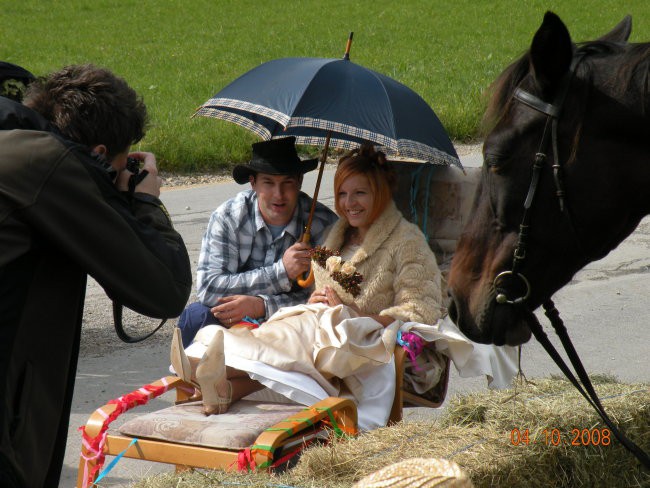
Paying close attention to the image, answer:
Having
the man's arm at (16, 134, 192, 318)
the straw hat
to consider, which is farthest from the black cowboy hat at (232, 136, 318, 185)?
the straw hat

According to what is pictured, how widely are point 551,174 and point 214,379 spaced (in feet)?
5.76

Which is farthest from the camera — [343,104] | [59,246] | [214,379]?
[343,104]

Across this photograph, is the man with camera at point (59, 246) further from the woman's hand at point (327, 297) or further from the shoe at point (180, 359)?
the woman's hand at point (327, 297)

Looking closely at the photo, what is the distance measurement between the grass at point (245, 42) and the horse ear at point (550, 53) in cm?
861

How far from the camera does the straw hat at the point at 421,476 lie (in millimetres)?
2201

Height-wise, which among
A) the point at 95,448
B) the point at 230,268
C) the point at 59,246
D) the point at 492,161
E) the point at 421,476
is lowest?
the point at 95,448

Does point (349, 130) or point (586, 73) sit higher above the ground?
point (586, 73)

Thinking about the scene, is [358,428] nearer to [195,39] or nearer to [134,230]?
[134,230]

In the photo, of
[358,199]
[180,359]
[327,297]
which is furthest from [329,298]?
[180,359]

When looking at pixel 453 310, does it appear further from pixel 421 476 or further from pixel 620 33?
pixel 620 33

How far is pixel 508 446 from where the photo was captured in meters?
3.15

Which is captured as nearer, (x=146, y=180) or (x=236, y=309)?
(x=146, y=180)

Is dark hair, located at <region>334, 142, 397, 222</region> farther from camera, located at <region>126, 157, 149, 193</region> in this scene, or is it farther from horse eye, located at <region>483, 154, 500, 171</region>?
camera, located at <region>126, 157, 149, 193</region>

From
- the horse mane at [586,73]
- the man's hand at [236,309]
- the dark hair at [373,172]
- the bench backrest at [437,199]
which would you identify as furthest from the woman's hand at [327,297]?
the horse mane at [586,73]
